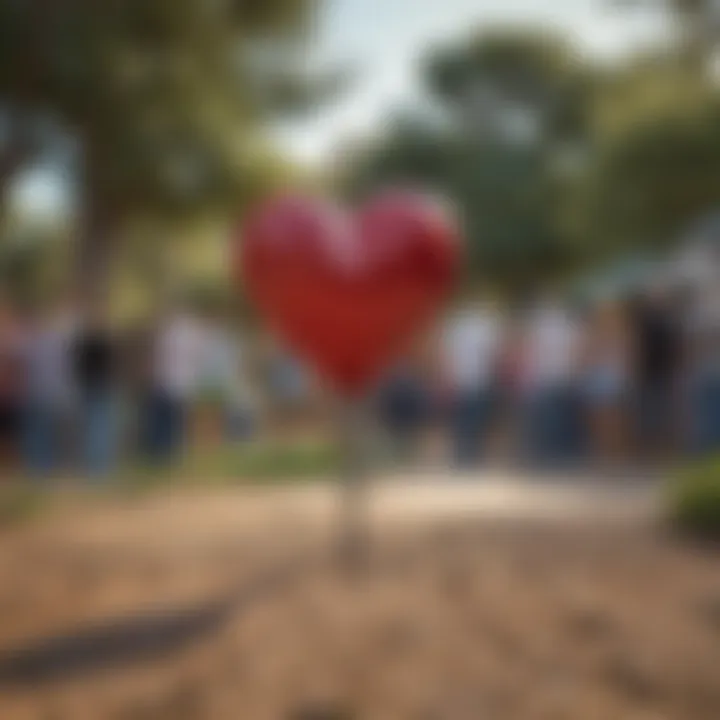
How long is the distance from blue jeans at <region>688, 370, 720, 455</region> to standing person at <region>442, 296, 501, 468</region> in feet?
2.10

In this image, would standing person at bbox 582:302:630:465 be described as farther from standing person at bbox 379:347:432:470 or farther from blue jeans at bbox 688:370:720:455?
standing person at bbox 379:347:432:470

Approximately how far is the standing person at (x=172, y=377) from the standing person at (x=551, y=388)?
46.7 inches

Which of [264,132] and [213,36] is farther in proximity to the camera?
[213,36]

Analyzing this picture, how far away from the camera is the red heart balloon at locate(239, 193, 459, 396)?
2674mm

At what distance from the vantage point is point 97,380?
13.2 feet

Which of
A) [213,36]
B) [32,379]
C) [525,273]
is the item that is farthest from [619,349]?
[32,379]

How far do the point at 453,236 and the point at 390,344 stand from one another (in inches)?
11.3

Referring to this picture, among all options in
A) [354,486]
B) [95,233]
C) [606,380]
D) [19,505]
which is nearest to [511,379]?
[606,380]

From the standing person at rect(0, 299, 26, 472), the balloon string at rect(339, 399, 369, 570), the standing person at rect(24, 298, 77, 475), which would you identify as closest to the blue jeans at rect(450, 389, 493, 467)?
the balloon string at rect(339, 399, 369, 570)

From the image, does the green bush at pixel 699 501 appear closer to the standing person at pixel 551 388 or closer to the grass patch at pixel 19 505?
the standing person at pixel 551 388

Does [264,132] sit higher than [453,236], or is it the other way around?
[264,132]

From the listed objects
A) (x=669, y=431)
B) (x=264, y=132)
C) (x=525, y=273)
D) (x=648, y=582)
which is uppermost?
(x=264, y=132)

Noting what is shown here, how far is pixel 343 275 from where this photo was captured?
269 centimetres

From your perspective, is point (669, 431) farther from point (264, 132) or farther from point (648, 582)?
point (264, 132)
